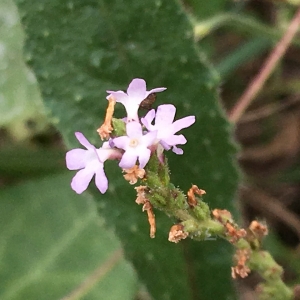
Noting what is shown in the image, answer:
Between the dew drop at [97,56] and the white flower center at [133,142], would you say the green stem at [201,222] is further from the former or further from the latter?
the dew drop at [97,56]

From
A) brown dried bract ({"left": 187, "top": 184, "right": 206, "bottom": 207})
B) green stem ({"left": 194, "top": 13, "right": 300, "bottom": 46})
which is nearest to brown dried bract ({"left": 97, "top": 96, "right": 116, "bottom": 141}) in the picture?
brown dried bract ({"left": 187, "top": 184, "right": 206, "bottom": 207})

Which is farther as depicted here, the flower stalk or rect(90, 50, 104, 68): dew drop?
rect(90, 50, 104, 68): dew drop

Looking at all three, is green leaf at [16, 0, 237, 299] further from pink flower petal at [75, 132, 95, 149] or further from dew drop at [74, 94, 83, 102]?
pink flower petal at [75, 132, 95, 149]

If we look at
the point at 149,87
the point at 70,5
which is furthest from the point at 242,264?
the point at 70,5

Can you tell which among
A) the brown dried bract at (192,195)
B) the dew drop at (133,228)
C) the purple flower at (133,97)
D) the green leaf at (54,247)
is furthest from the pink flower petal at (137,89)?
the green leaf at (54,247)

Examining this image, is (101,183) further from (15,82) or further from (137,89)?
(15,82)

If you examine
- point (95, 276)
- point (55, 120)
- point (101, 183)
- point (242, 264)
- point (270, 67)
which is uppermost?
point (101, 183)
